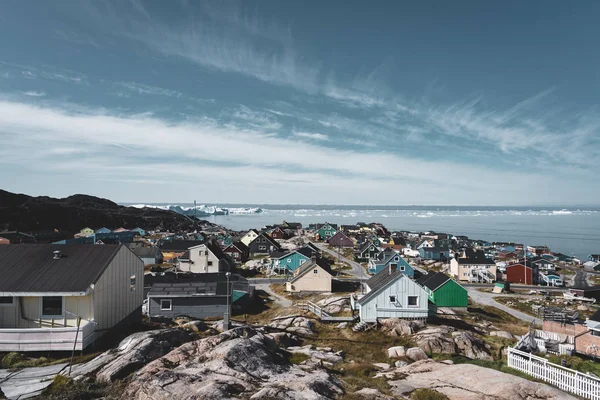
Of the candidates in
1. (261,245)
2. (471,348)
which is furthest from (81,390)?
(261,245)

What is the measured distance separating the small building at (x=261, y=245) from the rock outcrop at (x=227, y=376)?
7761 cm

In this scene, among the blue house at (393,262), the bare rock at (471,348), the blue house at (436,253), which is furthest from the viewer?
the blue house at (436,253)

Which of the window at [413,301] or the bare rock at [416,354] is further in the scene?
the window at [413,301]

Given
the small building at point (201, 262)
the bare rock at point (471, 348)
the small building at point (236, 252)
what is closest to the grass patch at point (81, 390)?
the bare rock at point (471, 348)

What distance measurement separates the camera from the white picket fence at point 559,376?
15.3m

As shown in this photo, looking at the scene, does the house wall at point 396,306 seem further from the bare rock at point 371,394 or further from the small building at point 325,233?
the small building at point 325,233

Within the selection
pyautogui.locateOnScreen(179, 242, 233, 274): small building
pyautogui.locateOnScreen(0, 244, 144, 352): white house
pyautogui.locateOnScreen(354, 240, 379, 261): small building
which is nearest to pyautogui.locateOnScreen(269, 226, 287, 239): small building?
pyautogui.locateOnScreen(354, 240, 379, 261): small building

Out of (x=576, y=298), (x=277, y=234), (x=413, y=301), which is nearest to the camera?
(x=413, y=301)

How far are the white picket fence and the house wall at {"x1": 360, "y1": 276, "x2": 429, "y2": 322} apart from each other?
12.5m

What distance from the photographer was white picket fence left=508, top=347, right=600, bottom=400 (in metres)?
15.3

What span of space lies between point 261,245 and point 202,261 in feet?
111

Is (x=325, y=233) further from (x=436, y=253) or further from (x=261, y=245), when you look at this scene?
(x=436, y=253)

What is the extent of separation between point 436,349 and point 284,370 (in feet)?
44.5

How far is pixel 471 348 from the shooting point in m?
24.4
